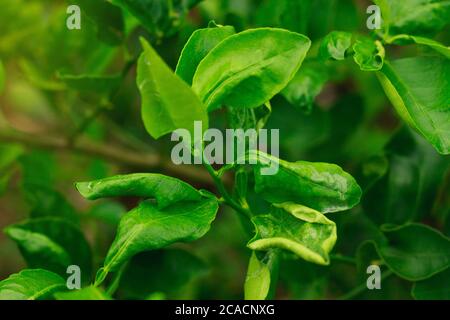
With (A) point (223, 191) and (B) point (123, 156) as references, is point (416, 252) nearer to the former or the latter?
(A) point (223, 191)

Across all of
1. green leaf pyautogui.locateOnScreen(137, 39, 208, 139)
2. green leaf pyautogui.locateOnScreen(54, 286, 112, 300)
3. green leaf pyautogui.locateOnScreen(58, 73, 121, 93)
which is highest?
green leaf pyautogui.locateOnScreen(58, 73, 121, 93)

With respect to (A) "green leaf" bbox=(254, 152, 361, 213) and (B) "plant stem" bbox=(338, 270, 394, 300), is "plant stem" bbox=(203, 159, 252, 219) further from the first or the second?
(B) "plant stem" bbox=(338, 270, 394, 300)

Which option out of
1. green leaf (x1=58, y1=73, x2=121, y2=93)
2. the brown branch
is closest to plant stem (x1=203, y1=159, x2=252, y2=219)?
green leaf (x1=58, y1=73, x2=121, y2=93)

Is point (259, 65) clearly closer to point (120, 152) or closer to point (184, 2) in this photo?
point (184, 2)

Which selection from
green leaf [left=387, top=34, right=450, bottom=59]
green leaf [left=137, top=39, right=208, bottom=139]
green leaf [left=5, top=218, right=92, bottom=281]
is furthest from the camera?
green leaf [left=5, top=218, right=92, bottom=281]

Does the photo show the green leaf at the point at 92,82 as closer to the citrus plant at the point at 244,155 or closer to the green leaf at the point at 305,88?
the citrus plant at the point at 244,155

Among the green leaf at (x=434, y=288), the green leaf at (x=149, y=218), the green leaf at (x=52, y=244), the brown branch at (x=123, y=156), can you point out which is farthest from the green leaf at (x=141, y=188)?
the brown branch at (x=123, y=156)

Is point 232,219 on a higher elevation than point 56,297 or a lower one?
higher

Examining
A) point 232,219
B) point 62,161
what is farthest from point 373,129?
point 62,161
